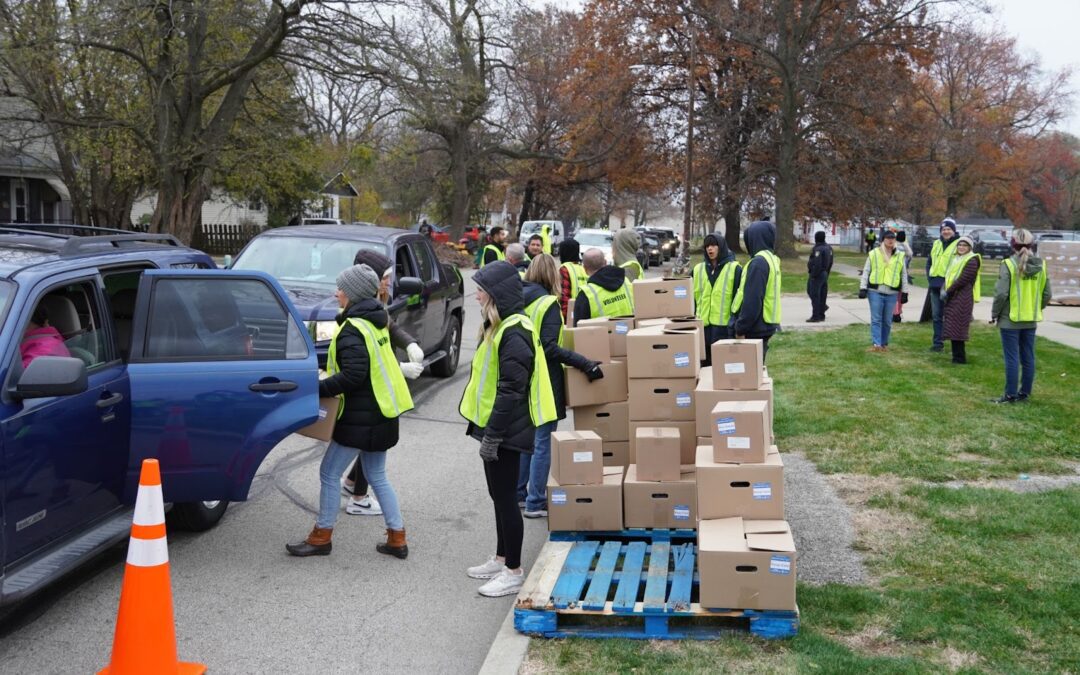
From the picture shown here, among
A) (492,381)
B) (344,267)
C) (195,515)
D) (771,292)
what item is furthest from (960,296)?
(195,515)

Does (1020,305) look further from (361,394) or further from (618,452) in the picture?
(361,394)

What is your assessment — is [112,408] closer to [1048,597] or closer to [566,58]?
[1048,597]

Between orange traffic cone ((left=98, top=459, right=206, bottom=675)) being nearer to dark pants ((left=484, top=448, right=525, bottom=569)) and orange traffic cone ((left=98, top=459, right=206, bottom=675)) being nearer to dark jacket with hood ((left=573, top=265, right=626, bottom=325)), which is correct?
dark pants ((left=484, top=448, right=525, bottom=569))

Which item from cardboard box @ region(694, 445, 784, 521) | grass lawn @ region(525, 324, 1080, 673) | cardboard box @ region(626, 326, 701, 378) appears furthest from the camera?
cardboard box @ region(626, 326, 701, 378)

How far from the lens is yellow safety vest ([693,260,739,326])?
424 inches

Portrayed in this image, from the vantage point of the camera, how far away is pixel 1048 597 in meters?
5.48

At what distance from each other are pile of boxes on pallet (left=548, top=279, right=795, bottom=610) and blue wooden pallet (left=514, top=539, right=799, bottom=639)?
0.38 feet

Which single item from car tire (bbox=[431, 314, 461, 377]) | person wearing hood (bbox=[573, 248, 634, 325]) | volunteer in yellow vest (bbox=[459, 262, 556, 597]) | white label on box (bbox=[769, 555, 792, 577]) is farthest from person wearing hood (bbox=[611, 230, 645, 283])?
white label on box (bbox=[769, 555, 792, 577])

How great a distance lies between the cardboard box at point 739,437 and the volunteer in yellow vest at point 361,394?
1882 millimetres

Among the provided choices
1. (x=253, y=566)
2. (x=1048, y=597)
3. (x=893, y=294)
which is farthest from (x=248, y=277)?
(x=893, y=294)

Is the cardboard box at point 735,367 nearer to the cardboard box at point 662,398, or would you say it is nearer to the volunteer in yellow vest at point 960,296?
the cardboard box at point 662,398

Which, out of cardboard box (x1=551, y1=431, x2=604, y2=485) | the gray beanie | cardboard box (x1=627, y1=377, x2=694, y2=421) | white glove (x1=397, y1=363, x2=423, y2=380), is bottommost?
cardboard box (x1=551, y1=431, x2=604, y2=485)

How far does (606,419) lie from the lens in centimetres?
755

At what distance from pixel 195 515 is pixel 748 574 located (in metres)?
3.60
